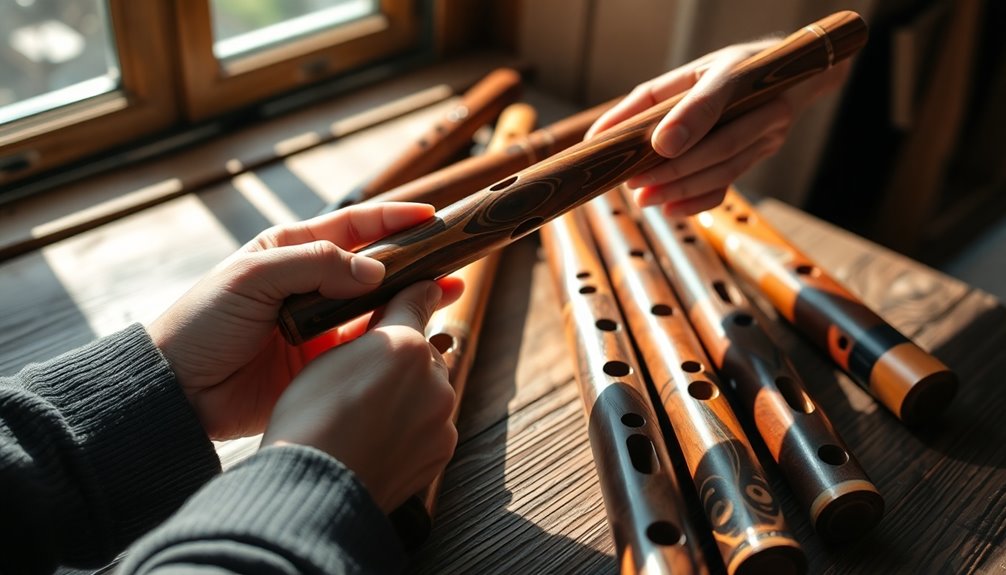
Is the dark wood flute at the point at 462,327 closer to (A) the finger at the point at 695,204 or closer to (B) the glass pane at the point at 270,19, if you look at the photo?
(A) the finger at the point at 695,204

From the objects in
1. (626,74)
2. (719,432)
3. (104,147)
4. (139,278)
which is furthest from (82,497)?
(626,74)

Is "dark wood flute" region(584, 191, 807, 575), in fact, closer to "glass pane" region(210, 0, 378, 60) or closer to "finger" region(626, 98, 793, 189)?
"finger" region(626, 98, 793, 189)

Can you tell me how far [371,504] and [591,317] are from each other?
1.19 ft

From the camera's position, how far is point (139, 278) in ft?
3.34

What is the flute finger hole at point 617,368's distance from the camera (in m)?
0.82

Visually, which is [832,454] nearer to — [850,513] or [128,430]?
[850,513]

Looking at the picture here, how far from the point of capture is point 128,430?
2.23ft

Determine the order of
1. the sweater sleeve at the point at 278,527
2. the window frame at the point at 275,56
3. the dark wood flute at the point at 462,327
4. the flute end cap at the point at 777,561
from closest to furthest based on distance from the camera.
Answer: the sweater sleeve at the point at 278,527
the flute end cap at the point at 777,561
the dark wood flute at the point at 462,327
the window frame at the point at 275,56

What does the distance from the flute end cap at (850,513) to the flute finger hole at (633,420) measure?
159 mm

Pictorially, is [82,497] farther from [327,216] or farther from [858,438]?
[858,438]

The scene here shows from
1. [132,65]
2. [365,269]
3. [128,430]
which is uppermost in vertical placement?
[132,65]

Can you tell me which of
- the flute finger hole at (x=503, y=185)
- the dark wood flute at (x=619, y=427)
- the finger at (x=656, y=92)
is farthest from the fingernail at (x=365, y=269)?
the finger at (x=656, y=92)

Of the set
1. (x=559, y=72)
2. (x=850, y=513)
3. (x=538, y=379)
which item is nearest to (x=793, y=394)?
(x=850, y=513)

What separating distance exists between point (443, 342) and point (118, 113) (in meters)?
0.61
